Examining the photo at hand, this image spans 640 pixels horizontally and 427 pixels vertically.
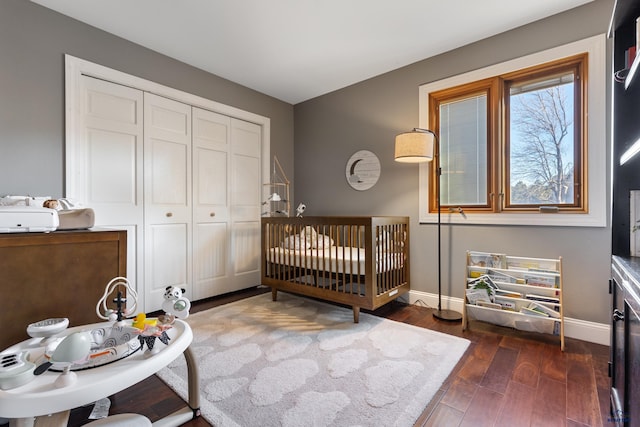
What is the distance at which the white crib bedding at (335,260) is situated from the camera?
234 cm

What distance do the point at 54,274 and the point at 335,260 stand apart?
1.74 m

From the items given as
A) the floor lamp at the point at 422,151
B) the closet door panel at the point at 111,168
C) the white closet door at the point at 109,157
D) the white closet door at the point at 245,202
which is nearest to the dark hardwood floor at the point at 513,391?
the floor lamp at the point at 422,151

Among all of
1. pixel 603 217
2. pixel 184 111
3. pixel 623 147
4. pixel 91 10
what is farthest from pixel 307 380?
pixel 91 10

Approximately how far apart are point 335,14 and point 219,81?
1521 millimetres

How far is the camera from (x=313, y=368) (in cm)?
166

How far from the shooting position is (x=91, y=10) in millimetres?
2090

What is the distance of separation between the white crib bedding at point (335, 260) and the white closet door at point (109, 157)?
4.11 ft

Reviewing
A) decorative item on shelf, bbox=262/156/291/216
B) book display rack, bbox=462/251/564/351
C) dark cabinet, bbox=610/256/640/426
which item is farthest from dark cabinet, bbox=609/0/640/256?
decorative item on shelf, bbox=262/156/291/216

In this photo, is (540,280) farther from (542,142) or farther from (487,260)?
(542,142)

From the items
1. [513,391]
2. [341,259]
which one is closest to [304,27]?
[341,259]

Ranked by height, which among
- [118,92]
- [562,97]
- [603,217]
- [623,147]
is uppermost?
[118,92]

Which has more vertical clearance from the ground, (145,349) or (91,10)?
(91,10)

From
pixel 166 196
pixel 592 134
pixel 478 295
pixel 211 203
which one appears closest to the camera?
pixel 592 134

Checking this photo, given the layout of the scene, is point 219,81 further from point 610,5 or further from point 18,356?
point 610,5
